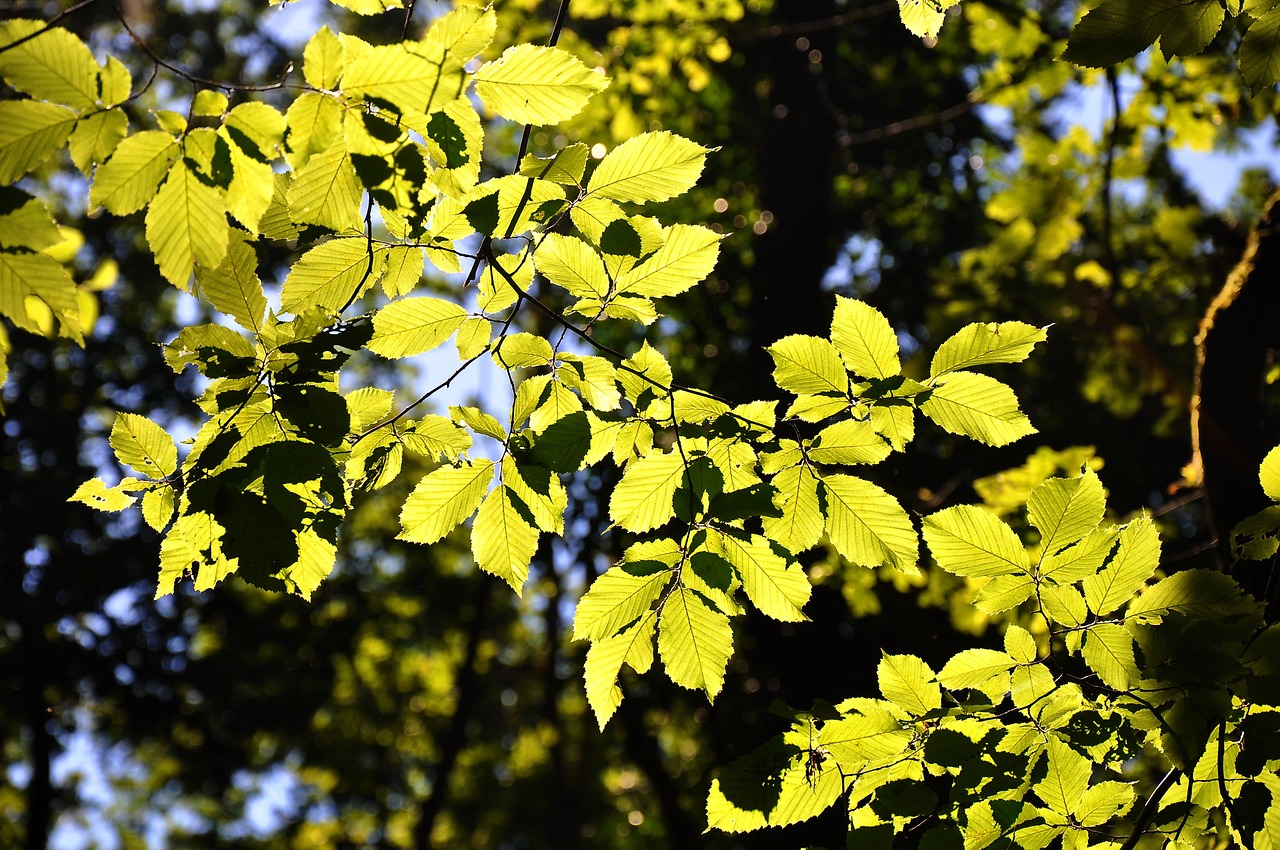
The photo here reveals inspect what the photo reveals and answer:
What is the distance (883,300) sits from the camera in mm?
7117

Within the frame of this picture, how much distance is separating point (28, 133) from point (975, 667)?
1533 millimetres

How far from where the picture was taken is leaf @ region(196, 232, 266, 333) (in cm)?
125

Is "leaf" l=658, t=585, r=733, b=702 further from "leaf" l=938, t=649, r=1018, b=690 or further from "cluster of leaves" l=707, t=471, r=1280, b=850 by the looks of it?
"leaf" l=938, t=649, r=1018, b=690

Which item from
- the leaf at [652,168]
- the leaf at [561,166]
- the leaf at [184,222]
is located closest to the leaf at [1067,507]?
the leaf at [652,168]

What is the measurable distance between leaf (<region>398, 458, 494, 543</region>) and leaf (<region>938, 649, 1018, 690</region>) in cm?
84

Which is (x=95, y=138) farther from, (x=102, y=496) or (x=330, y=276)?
(x=102, y=496)

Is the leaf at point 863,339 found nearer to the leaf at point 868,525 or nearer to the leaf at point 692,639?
the leaf at point 868,525

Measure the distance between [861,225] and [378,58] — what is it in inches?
275

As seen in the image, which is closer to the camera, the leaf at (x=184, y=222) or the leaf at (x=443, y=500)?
the leaf at (x=184, y=222)

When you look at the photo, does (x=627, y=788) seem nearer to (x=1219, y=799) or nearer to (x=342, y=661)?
(x=342, y=661)

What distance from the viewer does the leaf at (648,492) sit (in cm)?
134

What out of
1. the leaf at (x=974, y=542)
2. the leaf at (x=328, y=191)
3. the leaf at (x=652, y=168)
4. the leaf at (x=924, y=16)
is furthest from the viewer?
the leaf at (x=924, y=16)

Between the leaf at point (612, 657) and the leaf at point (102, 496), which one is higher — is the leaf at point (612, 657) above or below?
below

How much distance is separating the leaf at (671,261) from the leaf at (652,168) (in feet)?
0.32
